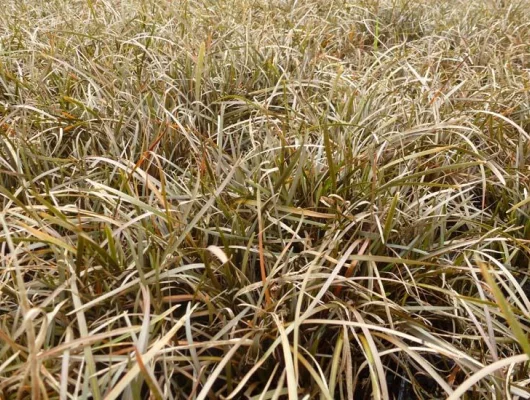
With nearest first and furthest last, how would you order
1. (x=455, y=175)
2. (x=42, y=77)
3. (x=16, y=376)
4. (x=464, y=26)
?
(x=16, y=376) → (x=455, y=175) → (x=42, y=77) → (x=464, y=26)

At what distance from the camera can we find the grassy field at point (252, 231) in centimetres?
78

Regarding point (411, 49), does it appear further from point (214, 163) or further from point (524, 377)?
point (524, 377)

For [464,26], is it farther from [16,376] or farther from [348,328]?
[16,376]

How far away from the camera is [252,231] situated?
38.4 inches

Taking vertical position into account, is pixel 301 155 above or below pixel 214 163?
above

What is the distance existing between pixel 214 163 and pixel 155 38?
731 millimetres

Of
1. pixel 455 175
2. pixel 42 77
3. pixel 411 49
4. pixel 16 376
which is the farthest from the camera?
pixel 411 49

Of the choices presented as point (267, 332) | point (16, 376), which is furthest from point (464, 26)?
point (16, 376)

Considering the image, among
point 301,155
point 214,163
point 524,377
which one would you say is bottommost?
point 524,377

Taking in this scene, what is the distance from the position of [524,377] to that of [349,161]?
1.64 ft

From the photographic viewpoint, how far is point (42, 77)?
4.81ft

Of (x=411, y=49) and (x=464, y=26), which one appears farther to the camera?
(x=464, y=26)

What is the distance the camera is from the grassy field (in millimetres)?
781

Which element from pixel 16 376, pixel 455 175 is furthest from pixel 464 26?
pixel 16 376
